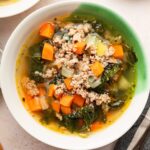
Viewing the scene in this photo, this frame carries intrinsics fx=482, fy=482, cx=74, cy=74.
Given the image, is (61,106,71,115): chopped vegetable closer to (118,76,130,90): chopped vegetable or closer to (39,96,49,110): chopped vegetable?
(39,96,49,110): chopped vegetable

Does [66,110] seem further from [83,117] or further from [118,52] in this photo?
[118,52]

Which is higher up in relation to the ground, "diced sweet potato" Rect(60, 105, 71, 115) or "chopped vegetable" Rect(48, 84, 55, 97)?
"chopped vegetable" Rect(48, 84, 55, 97)

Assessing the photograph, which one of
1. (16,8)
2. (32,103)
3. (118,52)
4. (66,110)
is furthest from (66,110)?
(16,8)

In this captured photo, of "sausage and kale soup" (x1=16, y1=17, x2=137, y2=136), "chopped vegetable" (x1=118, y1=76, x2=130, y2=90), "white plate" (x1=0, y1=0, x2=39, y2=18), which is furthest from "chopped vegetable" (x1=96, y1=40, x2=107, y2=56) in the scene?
"white plate" (x1=0, y1=0, x2=39, y2=18)

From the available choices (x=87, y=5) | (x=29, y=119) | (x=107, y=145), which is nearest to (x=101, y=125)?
(x=107, y=145)

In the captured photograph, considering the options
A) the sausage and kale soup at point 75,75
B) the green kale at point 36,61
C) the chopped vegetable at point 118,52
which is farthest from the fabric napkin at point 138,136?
the green kale at point 36,61

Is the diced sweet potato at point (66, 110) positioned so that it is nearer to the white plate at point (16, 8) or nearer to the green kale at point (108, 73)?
the green kale at point (108, 73)
